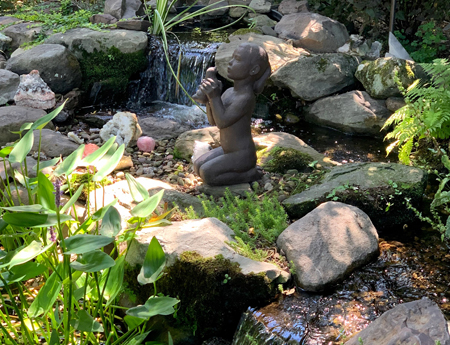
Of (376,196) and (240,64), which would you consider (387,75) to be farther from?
(240,64)

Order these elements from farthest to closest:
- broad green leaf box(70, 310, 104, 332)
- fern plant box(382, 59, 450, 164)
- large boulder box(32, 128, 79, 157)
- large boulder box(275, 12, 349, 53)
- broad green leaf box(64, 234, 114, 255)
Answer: large boulder box(275, 12, 349, 53) → large boulder box(32, 128, 79, 157) → fern plant box(382, 59, 450, 164) → broad green leaf box(70, 310, 104, 332) → broad green leaf box(64, 234, 114, 255)

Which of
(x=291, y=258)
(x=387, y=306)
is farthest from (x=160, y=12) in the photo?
(x=387, y=306)

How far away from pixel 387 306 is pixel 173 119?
4562 mm

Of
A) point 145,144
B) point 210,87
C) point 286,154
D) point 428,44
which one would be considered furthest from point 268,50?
point 210,87

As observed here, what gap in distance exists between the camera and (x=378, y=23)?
813 cm

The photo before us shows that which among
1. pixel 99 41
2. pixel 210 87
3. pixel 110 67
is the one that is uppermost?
pixel 210 87

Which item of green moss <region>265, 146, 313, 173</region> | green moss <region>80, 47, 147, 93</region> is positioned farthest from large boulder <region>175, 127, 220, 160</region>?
green moss <region>80, 47, 147, 93</region>

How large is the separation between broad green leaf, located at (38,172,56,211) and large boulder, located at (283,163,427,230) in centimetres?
220

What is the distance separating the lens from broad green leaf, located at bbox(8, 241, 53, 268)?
5.49 feet

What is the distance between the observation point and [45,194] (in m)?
1.94

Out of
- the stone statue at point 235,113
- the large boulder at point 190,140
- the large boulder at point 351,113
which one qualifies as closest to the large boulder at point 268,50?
the large boulder at point 351,113

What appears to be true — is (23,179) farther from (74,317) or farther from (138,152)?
(138,152)

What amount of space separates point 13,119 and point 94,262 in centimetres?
424

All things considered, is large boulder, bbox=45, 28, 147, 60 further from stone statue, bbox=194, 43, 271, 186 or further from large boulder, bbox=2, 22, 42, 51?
stone statue, bbox=194, 43, 271, 186
